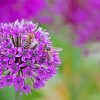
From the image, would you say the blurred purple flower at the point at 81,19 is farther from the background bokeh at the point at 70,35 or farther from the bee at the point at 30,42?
the bee at the point at 30,42

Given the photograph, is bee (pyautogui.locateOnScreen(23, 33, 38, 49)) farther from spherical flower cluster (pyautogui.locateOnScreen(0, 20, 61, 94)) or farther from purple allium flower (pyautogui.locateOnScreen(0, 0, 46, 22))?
purple allium flower (pyautogui.locateOnScreen(0, 0, 46, 22))

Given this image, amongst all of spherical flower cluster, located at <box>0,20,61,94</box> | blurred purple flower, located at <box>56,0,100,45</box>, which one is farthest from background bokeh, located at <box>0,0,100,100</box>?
spherical flower cluster, located at <box>0,20,61,94</box>

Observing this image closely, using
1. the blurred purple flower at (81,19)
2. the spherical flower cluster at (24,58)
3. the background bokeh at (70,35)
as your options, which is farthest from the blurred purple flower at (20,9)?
the spherical flower cluster at (24,58)

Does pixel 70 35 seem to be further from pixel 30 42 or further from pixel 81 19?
pixel 30 42

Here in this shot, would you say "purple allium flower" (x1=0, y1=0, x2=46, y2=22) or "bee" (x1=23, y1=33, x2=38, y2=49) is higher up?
"purple allium flower" (x1=0, y1=0, x2=46, y2=22)

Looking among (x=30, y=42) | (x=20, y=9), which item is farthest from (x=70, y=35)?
(x=30, y=42)

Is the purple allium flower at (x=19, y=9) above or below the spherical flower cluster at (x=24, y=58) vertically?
above
